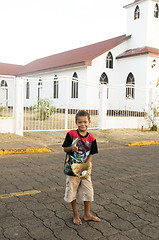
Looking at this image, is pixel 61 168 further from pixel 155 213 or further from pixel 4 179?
pixel 155 213

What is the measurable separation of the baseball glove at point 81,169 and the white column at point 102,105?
9.18 m

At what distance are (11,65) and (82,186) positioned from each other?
34.4 meters

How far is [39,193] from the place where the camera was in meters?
4.12

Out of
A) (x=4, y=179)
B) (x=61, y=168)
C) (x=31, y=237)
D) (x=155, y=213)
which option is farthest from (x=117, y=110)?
(x=31, y=237)

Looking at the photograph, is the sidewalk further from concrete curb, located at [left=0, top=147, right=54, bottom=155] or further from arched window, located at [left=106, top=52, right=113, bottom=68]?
arched window, located at [left=106, top=52, right=113, bottom=68]

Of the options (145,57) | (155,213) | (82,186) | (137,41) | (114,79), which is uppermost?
(137,41)

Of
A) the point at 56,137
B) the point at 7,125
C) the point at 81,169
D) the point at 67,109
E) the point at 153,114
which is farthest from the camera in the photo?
the point at 153,114

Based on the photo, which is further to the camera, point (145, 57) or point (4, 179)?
point (145, 57)

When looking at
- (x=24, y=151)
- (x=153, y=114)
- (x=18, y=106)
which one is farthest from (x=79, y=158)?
(x=153, y=114)

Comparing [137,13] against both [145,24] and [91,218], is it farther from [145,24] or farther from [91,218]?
[91,218]

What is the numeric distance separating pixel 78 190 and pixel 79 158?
0.40 m

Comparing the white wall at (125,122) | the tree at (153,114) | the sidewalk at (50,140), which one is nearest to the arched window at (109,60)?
the tree at (153,114)

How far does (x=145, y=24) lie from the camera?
21281 millimetres

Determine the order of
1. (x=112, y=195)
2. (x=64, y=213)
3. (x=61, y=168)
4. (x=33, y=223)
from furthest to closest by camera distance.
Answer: (x=61, y=168)
(x=112, y=195)
(x=64, y=213)
(x=33, y=223)
